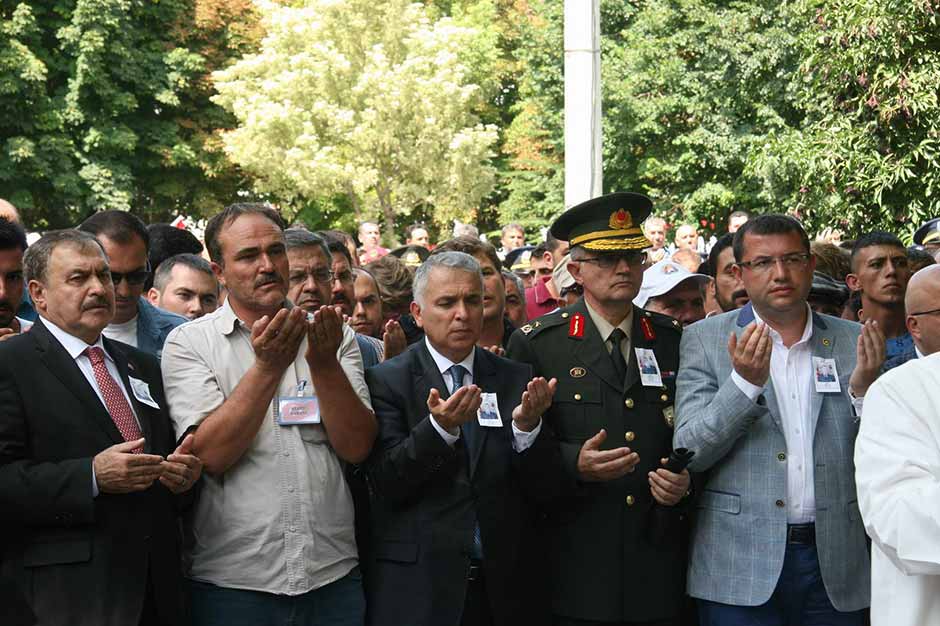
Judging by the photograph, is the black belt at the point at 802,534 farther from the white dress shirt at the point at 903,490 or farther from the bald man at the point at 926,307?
the white dress shirt at the point at 903,490

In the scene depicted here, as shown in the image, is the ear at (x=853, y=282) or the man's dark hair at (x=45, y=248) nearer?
the man's dark hair at (x=45, y=248)

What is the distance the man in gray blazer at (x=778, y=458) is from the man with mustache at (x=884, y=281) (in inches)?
77.0

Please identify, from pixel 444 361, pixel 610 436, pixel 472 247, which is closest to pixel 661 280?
pixel 472 247

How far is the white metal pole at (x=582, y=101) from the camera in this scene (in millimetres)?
12812

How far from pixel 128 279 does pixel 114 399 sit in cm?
162

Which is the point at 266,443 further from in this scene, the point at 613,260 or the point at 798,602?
the point at 798,602

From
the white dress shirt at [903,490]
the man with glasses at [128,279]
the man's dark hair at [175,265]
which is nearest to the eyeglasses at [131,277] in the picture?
the man with glasses at [128,279]

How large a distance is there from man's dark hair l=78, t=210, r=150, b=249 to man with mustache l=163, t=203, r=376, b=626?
52.3 inches

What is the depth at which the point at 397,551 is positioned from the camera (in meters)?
4.85

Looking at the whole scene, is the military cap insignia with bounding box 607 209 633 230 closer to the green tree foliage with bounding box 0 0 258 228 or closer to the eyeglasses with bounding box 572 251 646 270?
the eyeglasses with bounding box 572 251 646 270

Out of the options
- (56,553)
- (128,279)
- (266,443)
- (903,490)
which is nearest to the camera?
(903,490)

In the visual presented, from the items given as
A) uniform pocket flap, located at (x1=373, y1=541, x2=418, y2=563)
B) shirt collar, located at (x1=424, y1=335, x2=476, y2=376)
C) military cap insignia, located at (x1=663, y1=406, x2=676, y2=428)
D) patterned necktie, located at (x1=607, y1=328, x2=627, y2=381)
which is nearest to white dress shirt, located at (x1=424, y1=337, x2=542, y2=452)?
shirt collar, located at (x1=424, y1=335, x2=476, y2=376)

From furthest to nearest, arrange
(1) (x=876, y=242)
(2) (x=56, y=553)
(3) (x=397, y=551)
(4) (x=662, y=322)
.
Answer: (1) (x=876, y=242) → (4) (x=662, y=322) → (3) (x=397, y=551) → (2) (x=56, y=553)

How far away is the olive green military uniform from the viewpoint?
5250 mm
